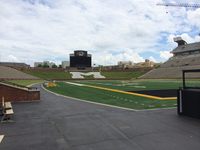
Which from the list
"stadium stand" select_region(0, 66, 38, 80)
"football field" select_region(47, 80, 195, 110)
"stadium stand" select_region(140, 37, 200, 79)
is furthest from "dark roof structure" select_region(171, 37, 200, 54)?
"football field" select_region(47, 80, 195, 110)

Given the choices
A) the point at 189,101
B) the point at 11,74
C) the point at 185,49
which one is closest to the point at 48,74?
the point at 11,74

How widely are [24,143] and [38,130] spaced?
168 centimetres

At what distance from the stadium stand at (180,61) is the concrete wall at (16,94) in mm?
71232

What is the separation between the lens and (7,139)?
27.7 ft

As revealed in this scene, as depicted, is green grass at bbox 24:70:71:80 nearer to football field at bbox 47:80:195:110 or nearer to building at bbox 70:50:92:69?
building at bbox 70:50:92:69

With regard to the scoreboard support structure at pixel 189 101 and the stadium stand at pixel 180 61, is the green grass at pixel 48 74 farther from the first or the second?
the scoreboard support structure at pixel 189 101

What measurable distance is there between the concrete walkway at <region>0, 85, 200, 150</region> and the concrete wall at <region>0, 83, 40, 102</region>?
6.02 m

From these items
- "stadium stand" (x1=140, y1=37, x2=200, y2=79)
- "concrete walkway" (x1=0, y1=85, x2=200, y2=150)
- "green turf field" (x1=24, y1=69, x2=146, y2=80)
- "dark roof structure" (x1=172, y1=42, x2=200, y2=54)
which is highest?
"dark roof structure" (x1=172, y1=42, x2=200, y2=54)

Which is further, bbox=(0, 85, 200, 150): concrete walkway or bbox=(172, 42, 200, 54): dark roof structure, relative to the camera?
bbox=(172, 42, 200, 54): dark roof structure

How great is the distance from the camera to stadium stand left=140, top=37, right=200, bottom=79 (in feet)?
299

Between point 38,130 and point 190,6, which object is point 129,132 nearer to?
point 38,130

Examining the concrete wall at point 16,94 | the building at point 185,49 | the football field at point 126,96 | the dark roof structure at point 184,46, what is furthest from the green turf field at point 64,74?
the concrete wall at point 16,94

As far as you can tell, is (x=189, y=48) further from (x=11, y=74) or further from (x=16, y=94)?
(x=16, y=94)

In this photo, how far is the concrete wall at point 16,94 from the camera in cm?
1833
